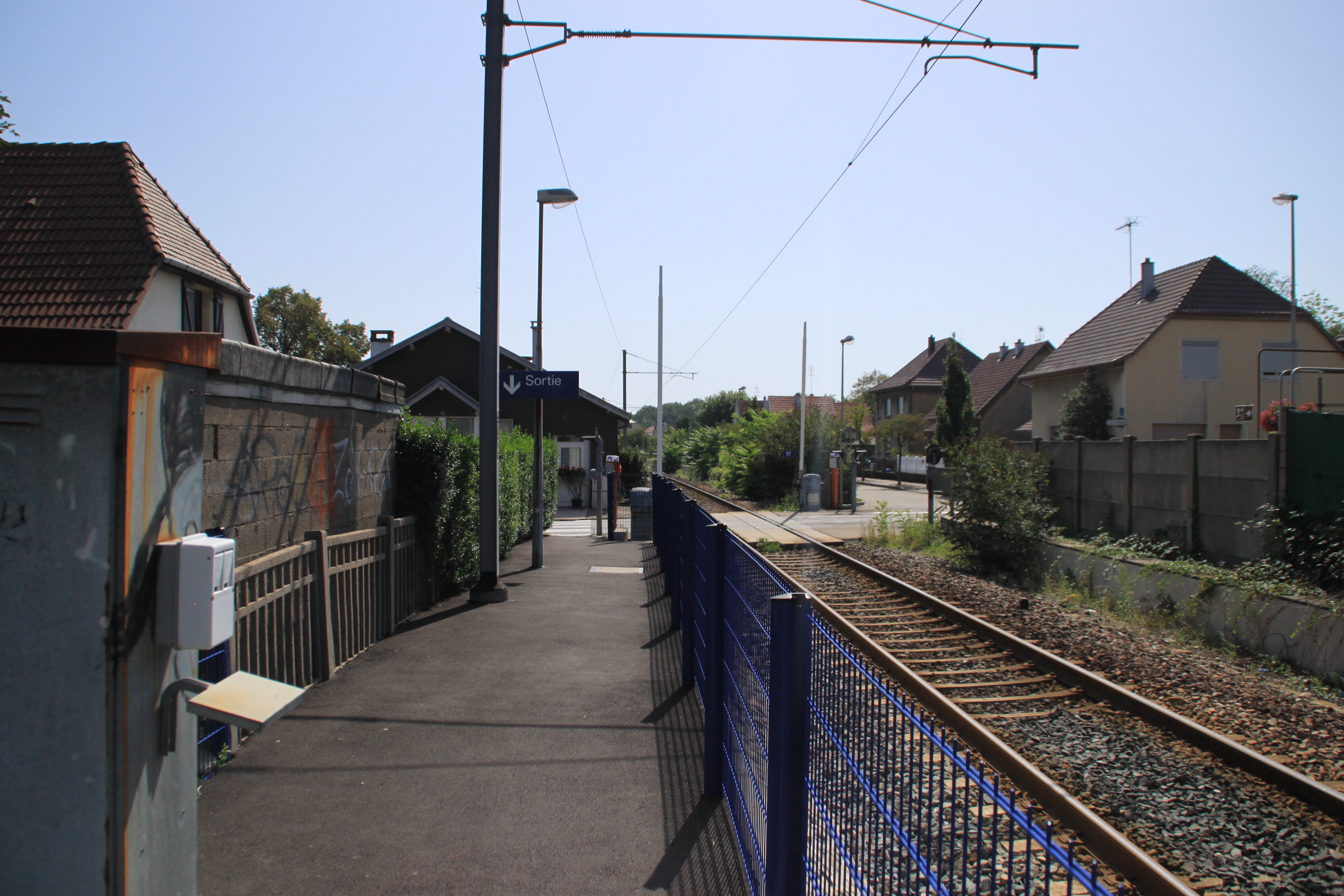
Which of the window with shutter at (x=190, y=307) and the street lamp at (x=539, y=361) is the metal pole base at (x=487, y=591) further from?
the window with shutter at (x=190, y=307)

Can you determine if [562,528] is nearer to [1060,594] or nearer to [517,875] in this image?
[1060,594]

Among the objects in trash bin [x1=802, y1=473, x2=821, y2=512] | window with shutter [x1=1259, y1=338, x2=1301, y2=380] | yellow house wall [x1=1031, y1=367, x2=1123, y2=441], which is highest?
window with shutter [x1=1259, y1=338, x2=1301, y2=380]

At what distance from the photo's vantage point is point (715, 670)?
195 inches

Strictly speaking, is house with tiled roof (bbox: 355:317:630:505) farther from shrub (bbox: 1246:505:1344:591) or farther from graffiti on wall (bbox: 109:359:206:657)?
graffiti on wall (bbox: 109:359:206:657)

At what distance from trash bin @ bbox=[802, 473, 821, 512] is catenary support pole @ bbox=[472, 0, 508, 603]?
1861 cm

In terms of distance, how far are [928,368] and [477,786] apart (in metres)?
65.1

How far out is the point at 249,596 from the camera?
5375 mm

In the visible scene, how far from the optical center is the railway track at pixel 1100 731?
4410 millimetres

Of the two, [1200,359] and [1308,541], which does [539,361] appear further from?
[1200,359]

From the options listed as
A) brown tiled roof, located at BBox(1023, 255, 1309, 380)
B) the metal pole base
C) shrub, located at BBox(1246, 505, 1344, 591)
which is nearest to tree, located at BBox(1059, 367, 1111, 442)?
brown tiled roof, located at BBox(1023, 255, 1309, 380)

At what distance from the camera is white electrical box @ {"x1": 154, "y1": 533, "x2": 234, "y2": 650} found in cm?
259

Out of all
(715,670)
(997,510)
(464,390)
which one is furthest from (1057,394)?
(715,670)

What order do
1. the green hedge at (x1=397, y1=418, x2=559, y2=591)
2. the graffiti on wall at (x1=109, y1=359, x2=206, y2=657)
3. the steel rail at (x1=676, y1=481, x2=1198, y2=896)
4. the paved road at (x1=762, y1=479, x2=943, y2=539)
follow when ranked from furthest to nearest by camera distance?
the paved road at (x1=762, y1=479, x2=943, y2=539)
the green hedge at (x1=397, y1=418, x2=559, y2=591)
the steel rail at (x1=676, y1=481, x2=1198, y2=896)
the graffiti on wall at (x1=109, y1=359, x2=206, y2=657)

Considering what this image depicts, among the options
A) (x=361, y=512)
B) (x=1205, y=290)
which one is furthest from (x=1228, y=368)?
(x=361, y=512)
